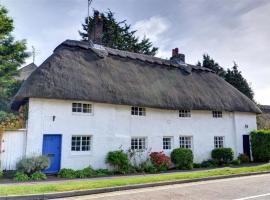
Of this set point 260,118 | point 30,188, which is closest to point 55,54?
point 30,188

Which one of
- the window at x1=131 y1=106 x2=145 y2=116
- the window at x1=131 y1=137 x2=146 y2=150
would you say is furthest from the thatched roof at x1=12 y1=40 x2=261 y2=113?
the window at x1=131 y1=137 x2=146 y2=150

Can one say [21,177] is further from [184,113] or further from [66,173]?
[184,113]

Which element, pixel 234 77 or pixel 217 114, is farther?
pixel 234 77

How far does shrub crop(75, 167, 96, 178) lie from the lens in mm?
13072

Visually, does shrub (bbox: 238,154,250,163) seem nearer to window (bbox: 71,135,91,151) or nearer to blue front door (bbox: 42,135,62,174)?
window (bbox: 71,135,91,151)

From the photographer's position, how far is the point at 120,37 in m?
37.4

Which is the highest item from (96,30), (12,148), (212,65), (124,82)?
(212,65)

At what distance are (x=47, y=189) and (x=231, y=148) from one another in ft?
50.8

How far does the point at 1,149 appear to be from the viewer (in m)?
12.4

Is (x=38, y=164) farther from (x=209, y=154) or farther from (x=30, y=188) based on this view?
(x=209, y=154)

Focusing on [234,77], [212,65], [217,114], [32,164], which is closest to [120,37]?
[212,65]

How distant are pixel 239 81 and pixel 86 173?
93.6ft

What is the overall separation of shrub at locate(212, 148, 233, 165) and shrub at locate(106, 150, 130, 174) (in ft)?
25.6

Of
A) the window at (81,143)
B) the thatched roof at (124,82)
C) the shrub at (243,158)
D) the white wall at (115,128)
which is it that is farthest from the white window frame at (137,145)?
the shrub at (243,158)
